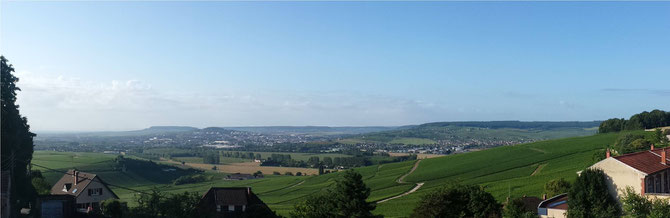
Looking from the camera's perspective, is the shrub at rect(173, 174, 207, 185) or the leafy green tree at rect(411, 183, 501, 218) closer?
the leafy green tree at rect(411, 183, 501, 218)

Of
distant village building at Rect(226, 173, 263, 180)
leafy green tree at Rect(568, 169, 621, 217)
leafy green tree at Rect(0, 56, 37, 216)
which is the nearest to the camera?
leafy green tree at Rect(568, 169, 621, 217)

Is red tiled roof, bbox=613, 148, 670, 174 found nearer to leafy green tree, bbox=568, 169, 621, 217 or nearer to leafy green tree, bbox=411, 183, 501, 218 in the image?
leafy green tree, bbox=568, 169, 621, 217

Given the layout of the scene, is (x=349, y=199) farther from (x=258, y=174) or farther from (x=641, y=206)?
(x=258, y=174)

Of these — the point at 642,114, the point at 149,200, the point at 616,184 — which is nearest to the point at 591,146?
the point at 642,114

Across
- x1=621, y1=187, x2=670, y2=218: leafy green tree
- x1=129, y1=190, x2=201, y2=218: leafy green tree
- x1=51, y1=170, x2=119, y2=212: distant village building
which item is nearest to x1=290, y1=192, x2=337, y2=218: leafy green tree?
x1=129, y1=190, x2=201, y2=218: leafy green tree

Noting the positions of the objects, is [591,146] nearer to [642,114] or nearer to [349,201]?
[642,114]

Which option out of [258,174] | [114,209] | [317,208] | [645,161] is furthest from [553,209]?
[258,174]
